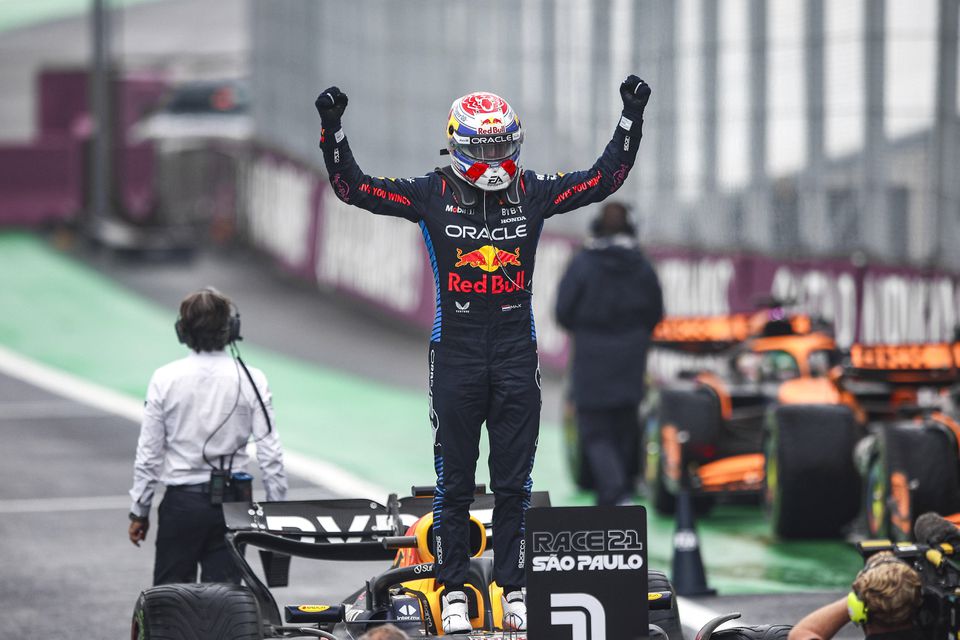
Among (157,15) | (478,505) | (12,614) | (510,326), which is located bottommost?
(12,614)

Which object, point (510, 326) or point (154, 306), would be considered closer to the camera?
point (510, 326)

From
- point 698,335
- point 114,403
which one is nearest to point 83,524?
point 698,335

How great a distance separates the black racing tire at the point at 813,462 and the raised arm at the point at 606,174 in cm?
448

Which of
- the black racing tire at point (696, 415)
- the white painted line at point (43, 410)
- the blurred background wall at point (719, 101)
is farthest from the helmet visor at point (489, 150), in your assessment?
the white painted line at point (43, 410)

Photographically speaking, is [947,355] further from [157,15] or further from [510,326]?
[157,15]

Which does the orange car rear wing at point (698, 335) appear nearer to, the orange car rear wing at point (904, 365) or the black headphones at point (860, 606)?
the orange car rear wing at point (904, 365)

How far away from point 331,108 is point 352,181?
296mm

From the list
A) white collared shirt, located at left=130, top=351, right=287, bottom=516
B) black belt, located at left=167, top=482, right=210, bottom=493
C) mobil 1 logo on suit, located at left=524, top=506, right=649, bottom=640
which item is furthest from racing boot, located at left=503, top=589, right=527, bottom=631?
black belt, located at left=167, top=482, right=210, bottom=493

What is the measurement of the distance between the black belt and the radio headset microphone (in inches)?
118

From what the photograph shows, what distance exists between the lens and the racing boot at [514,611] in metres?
7.07

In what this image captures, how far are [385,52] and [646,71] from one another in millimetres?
5574

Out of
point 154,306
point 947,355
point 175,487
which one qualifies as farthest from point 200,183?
point 175,487

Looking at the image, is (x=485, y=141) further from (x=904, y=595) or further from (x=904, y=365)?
(x=904, y=365)

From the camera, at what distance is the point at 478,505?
27.0ft
